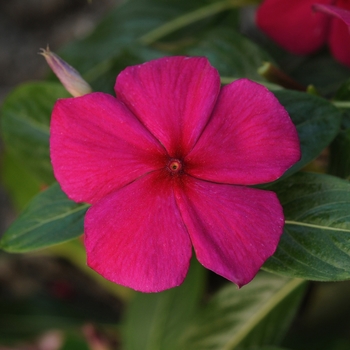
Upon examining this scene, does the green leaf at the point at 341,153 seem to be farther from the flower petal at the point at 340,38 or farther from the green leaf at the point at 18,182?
the green leaf at the point at 18,182

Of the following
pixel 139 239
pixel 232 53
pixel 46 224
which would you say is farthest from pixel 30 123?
pixel 139 239

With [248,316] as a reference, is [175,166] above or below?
above

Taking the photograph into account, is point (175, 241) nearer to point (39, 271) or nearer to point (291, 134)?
point (291, 134)

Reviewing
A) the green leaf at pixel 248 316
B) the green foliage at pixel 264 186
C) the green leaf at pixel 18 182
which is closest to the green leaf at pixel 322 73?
the green foliage at pixel 264 186

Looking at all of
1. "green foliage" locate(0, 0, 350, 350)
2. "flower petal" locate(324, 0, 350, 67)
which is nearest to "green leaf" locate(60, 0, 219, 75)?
"green foliage" locate(0, 0, 350, 350)

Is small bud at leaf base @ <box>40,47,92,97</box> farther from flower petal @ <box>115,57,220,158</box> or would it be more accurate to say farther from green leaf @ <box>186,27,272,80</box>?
green leaf @ <box>186,27,272,80</box>

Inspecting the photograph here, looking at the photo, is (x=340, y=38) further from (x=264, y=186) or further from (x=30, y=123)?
(x=30, y=123)

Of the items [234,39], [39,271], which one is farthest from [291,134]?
[39,271]
